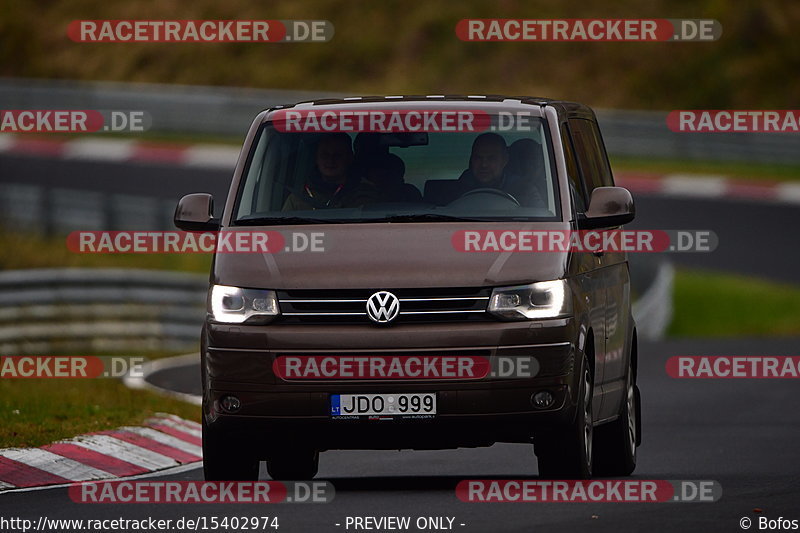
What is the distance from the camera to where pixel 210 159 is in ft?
146

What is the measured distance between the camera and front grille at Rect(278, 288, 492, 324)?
10.2 metres

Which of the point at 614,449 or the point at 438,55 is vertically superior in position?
the point at 438,55

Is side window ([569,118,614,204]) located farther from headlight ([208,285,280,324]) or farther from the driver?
headlight ([208,285,280,324])

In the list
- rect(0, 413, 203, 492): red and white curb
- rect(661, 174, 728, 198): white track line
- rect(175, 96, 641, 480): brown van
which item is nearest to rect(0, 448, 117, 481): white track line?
rect(0, 413, 203, 492): red and white curb

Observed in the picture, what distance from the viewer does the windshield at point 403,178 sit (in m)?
10.9

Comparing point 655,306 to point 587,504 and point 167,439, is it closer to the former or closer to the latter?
point 167,439

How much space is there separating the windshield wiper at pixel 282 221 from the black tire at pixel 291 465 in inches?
63.9

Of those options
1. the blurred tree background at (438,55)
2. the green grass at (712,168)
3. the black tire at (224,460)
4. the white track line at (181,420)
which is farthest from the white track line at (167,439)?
the blurred tree background at (438,55)

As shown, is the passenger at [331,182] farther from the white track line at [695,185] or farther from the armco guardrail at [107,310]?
the white track line at [695,185]

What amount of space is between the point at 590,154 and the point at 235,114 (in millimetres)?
35057

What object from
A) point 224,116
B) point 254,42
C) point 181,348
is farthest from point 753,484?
point 254,42

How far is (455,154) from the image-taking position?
439 inches

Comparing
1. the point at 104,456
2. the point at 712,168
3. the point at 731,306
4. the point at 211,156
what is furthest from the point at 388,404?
the point at 211,156

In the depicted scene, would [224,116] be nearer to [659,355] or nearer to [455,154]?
[659,355]
